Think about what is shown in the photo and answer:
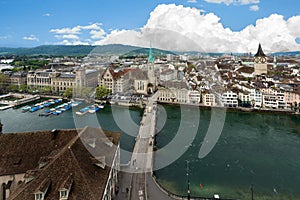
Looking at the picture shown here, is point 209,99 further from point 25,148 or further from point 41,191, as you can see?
point 41,191

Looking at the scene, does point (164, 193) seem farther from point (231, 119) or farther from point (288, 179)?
point (231, 119)

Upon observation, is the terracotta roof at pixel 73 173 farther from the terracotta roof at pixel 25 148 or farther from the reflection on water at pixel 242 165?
the reflection on water at pixel 242 165

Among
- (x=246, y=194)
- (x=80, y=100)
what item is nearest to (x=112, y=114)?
(x=80, y=100)

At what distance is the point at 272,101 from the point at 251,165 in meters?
14.9

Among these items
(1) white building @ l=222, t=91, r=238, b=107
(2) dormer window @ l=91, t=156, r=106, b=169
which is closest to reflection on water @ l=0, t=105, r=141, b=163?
(2) dormer window @ l=91, t=156, r=106, b=169

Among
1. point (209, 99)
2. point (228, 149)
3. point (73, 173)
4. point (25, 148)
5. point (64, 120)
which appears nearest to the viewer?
point (73, 173)

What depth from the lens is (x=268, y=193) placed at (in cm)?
1018

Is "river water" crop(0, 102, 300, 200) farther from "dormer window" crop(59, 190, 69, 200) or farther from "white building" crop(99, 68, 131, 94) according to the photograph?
"white building" crop(99, 68, 131, 94)

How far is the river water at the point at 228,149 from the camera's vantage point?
34.9ft

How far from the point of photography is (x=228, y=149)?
14.6 metres

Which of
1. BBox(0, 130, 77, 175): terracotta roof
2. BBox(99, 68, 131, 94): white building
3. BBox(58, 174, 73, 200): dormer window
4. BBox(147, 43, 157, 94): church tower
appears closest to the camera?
BBox(58, 174, 73, 200): dormer window

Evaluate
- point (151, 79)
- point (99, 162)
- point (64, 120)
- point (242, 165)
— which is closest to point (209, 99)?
point (151, 79)

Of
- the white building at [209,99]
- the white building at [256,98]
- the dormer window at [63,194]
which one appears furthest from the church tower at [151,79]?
the dormer window at [63,194]

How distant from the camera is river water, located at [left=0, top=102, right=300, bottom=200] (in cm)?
1063
